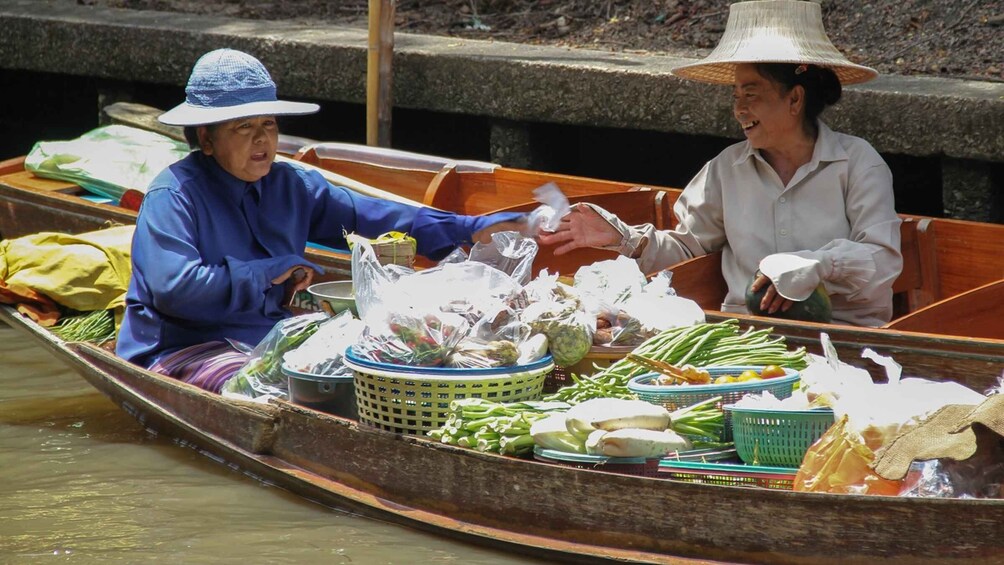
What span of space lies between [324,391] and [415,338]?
0.48m

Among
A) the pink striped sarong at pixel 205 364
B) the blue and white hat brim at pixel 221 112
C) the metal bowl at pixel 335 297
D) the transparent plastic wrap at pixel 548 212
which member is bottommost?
the pink striped sarong at pixel 205 364

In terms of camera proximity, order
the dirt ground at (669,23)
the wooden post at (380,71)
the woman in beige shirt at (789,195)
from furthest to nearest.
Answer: the dirt ground at (669,23), the wooden post at (380,71), the woman in beige shirt at (789,195)

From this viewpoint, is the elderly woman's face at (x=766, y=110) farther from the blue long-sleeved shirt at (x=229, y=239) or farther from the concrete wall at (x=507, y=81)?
the concrete wall at (x=507, y=81)

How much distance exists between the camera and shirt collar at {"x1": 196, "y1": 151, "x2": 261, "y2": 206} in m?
4.24

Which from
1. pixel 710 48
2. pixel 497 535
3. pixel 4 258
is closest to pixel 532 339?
pixel 497 535

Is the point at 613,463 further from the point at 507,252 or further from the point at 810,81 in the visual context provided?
the point at 810,81

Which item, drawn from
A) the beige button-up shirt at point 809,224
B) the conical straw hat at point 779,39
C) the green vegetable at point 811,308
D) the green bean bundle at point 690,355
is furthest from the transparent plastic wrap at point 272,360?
the conical straw hat at point 779,39

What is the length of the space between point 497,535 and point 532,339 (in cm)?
53

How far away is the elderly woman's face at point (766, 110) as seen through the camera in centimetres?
437

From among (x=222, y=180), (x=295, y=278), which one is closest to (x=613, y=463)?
(x=295, y=278)

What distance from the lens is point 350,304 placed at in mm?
4074

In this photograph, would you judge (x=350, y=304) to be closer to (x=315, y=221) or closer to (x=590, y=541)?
(x=315, y=221)

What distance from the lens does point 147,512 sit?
13.5 feet

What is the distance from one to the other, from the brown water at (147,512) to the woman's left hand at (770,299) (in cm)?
122
